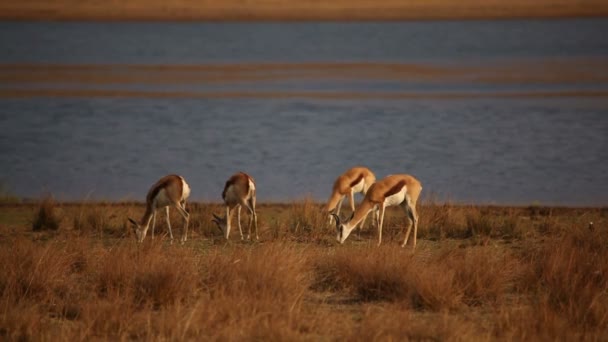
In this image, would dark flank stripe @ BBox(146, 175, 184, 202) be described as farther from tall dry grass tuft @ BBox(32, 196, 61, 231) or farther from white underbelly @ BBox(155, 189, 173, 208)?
tall dry grass tuft @ BBox(32, 196, 61, 231)

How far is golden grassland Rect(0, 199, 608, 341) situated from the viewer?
9602 mm

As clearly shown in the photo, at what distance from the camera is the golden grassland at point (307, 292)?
9.60 meters

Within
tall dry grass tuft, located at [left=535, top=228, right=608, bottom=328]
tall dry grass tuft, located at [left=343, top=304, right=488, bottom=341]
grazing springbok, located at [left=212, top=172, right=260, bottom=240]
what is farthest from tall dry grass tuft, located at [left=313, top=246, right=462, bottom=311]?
grazing springbok, located at [left=212, top=172, right=260, bottom=240]

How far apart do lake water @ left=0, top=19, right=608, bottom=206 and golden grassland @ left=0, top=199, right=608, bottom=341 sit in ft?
23.9

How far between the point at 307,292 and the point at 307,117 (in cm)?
2379

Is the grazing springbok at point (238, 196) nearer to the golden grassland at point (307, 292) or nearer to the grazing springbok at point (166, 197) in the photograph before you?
the grazing springbok at point (166, 197)

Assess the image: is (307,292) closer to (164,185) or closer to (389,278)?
(389,278)

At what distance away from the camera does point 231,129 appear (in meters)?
32.6

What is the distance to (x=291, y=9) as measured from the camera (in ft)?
296

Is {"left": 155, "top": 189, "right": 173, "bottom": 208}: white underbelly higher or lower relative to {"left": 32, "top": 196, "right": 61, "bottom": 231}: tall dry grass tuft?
higher

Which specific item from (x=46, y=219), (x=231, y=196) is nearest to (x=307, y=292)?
(x=231, y=196)

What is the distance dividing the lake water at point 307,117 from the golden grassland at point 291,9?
16.7 m

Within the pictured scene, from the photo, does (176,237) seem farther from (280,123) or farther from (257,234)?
(280,123)

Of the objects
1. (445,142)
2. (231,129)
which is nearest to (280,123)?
(231,129)
